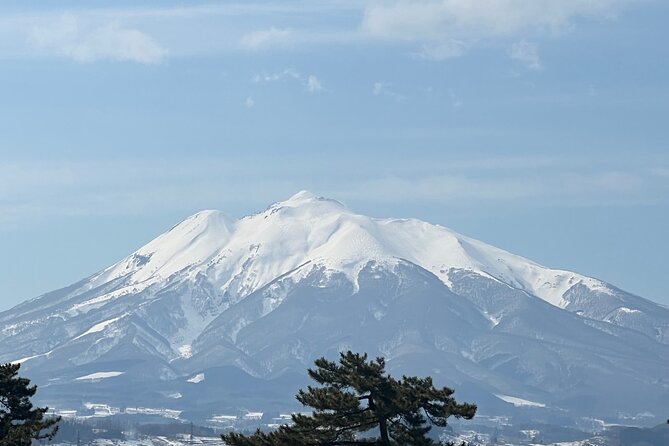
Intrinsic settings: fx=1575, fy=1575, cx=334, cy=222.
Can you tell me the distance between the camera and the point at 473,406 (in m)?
40.2

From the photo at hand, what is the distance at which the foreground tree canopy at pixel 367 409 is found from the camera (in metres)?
40.8

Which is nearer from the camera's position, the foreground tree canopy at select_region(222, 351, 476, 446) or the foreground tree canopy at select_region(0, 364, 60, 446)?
the foreground tree canopy at select_region(222, 351, 476, 446)

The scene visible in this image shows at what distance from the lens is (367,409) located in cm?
4116

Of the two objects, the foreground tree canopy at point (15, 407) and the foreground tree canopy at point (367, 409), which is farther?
the foreground tree canopy at point (15, 407)

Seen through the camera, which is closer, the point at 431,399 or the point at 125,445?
the point at 431,399

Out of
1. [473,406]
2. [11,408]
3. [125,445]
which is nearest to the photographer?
[473,406]

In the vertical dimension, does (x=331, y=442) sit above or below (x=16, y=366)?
below

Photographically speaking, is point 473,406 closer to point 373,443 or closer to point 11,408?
point 373,443

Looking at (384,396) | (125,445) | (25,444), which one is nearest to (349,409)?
(384,396)

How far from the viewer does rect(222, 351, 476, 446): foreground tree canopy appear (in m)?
40.8

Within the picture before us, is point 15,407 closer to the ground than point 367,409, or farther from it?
farther from it

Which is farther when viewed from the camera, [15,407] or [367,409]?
[15,407]

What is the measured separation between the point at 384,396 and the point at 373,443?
126 cm

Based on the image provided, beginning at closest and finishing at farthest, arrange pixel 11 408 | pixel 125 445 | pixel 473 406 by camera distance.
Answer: pixel 473 406, pixel 11 408, pixel 125 445
